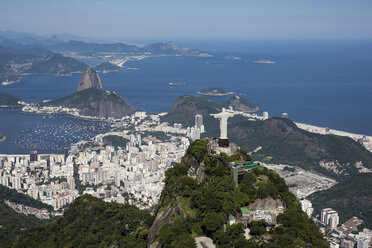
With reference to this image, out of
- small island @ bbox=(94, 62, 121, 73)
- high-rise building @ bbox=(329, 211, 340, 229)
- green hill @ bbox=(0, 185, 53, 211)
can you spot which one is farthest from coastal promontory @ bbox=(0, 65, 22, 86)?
high-rise building @ bbox=(329, 211, 340, 229)

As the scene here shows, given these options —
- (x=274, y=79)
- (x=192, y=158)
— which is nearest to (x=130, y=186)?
(x=192, y=158)

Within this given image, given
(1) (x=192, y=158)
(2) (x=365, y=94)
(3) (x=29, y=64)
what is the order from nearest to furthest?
(1) (x=192, y=158), (2) (x=365, y=94), (3) (x=29, y=64)

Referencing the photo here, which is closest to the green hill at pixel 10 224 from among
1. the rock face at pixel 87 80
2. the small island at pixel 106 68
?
the rock face at pixel 87 80

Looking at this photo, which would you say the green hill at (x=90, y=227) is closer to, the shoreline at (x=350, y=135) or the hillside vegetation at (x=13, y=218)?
the hillside vegetation at (x=13, y=218)

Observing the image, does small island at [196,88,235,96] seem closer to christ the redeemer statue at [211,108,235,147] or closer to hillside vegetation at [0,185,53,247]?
hillside vegetation at [0,185,53,247]

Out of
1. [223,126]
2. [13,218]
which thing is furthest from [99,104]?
[223,126]

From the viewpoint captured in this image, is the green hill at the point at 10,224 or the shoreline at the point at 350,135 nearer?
the green hill at the point at 10,224

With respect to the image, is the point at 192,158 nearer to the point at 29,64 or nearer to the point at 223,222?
the point at 223,222
